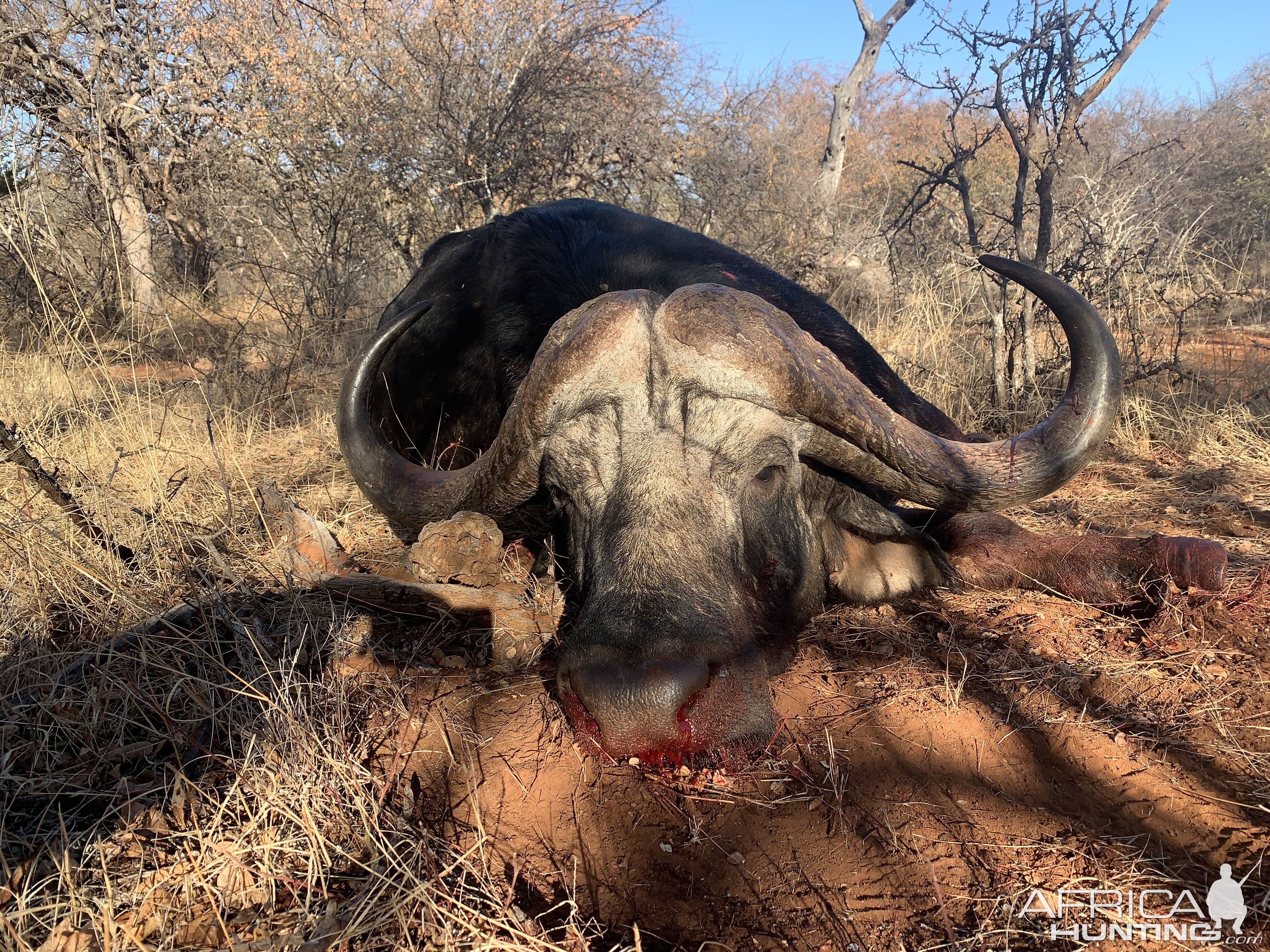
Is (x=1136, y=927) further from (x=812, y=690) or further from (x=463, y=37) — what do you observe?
(x=463, y=37)

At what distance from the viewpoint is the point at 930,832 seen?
1.81 metres

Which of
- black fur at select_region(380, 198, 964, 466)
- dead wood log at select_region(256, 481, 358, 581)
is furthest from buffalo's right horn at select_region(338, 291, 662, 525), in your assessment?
black fur at select_region(380, 198, 964, 466)

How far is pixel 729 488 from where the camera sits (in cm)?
252

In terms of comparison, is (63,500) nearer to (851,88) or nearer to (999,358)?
(999,358)

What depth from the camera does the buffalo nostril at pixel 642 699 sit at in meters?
1.86

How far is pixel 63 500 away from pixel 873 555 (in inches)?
125

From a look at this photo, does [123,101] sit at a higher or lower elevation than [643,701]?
higher

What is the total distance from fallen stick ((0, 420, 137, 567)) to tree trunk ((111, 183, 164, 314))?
4.21m

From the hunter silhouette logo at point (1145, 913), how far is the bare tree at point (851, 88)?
49.1 ft

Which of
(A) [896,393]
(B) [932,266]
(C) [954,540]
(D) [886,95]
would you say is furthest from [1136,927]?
(D) [886,95]

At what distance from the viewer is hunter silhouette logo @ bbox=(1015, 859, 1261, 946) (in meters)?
1.50

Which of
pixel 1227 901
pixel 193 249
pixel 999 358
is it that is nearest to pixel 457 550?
pixel 1227 901

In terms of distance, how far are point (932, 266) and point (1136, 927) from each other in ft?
28.8

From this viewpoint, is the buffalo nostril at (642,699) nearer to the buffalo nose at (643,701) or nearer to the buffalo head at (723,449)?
the buffalo nose at (643,701)
